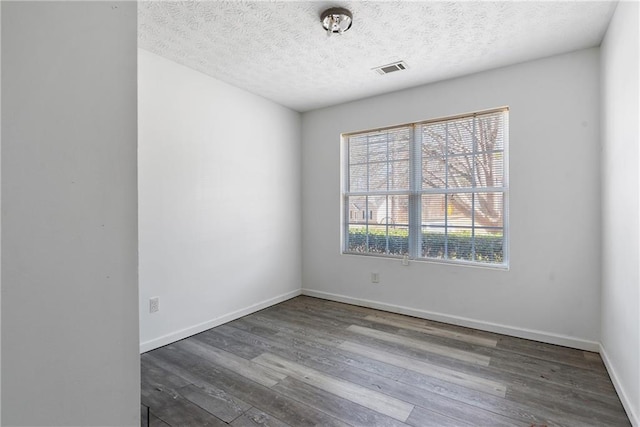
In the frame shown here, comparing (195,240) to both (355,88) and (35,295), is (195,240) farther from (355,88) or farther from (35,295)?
(35,295)

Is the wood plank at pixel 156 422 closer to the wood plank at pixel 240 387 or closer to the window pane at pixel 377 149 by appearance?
the wood plank at pixel 240 387

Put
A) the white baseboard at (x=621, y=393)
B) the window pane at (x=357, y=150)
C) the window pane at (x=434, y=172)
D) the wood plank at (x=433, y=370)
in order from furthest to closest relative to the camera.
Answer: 1. the window pane at (x=357, y=150)
2. the window pane at (x=434, y=172)
3. the wood plank at (x=433, y=370)
4. the white baseboard at (x=621, y=393)

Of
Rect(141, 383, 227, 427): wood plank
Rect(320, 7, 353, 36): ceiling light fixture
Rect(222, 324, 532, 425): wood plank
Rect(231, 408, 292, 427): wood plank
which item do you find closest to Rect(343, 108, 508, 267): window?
Rect(222, 324, 532, 425): wood plank

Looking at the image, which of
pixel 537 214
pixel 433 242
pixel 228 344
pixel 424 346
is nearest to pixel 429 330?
pixel 424 346

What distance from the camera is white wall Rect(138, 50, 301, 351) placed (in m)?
2.75

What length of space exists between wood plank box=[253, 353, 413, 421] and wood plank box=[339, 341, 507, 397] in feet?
1.50

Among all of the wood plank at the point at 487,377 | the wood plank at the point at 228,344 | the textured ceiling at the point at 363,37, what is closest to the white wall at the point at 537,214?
the textured ceiling at the point at 363,37

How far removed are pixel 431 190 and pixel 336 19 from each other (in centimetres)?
A: 201

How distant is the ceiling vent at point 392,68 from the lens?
296cm

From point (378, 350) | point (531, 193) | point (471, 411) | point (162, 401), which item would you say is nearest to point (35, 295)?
point (162, 401)

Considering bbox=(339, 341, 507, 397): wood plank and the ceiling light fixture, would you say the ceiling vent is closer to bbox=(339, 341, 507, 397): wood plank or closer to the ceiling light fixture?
the ceiling light fixture

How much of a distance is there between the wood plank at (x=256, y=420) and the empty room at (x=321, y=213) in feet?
0.06

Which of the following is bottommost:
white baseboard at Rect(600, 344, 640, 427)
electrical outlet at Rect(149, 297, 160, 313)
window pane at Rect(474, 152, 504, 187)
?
white baseboard at Rect(600, 344, 640, 427)

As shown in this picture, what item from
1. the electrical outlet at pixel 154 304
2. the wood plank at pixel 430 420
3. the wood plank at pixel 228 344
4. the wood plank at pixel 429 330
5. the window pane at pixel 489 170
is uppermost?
the window pane at pixel 489 170
